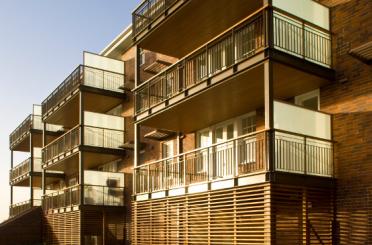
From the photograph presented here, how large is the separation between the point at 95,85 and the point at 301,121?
1584cm

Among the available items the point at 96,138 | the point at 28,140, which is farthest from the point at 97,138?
the point at 28,140

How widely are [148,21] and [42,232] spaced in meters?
16.9

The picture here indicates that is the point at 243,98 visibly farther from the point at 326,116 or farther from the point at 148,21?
the point at 148,21

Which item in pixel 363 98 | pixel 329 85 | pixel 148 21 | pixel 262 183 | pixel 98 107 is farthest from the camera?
pixel 98 107

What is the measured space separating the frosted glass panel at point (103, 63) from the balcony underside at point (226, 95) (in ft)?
27.8

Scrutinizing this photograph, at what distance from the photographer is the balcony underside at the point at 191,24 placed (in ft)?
53.3

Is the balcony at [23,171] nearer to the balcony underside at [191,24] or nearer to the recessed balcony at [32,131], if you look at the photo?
the recessed balcony at [32,131]

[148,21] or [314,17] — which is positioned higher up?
[148,21]

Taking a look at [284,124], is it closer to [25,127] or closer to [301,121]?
[301,121]

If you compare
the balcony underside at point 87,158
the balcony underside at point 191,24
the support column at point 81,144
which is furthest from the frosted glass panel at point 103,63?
the balcony underside at point 191,24

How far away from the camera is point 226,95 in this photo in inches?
630

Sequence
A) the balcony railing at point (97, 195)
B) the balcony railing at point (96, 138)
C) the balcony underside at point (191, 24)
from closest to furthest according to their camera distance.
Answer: the balcony underside at point (191, 24) → the balcony railing at point (97, 195) → the balcony railing at point (96, 138)

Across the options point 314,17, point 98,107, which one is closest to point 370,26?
point 314,17

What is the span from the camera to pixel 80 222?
25.2 m
